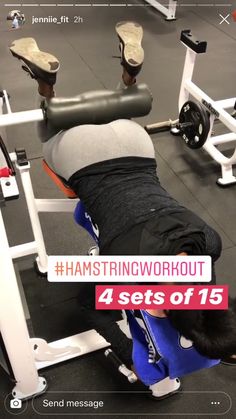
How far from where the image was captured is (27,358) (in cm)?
109

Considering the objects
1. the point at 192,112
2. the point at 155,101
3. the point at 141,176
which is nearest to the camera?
the point at 141,176

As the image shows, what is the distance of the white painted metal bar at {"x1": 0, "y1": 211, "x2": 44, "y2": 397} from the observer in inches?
36.4

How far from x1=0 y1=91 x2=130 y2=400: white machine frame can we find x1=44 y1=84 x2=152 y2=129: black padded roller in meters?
0.05

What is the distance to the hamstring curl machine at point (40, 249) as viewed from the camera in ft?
3.16

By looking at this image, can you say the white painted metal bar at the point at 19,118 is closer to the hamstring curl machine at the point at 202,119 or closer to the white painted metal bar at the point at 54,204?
the white painted metal bar at the point at 54,204

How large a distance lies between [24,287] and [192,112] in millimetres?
1122

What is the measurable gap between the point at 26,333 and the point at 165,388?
51 cm

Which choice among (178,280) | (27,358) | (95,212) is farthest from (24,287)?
(178,280)

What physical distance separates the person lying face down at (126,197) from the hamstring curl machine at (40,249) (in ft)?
0.15

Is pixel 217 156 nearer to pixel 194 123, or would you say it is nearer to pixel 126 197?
Answer: pixel 194 123

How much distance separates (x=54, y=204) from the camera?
1447mm

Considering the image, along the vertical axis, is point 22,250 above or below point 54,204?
below

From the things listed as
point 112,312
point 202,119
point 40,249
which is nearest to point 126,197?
point 112,312

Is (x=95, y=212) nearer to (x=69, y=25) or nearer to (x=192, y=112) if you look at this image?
(x=192, y=112)
